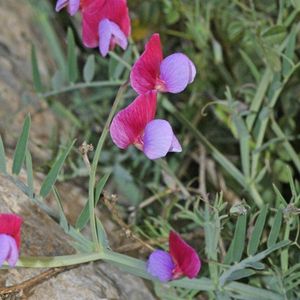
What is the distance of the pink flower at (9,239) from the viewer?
26.3 inches

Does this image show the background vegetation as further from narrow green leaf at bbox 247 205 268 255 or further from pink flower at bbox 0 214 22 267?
pink flower at bbox 0 214 22 267

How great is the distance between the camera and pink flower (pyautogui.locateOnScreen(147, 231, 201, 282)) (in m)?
0.74

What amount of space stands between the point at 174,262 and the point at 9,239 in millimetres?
184

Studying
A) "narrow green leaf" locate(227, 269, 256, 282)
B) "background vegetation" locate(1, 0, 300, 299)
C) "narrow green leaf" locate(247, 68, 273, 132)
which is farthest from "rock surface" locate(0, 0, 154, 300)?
"narrow green leaf" locate(247, 68, 273, 132)

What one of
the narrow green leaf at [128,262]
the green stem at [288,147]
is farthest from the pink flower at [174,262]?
the green stem at [288,147]

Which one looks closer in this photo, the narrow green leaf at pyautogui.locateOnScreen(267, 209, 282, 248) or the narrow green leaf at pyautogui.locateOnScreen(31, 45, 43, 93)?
the narrow green leaf at pyautogui.locateOnScreen(267, 209, 282, 248)

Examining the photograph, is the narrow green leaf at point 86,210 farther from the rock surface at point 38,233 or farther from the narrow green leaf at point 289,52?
the narrow green leaf at point 289,52

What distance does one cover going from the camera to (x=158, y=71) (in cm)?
75

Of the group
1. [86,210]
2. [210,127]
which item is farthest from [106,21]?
[210,127]

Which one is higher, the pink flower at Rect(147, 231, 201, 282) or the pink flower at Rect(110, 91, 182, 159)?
the pink flower at Rect(110, 91, 182, 159)

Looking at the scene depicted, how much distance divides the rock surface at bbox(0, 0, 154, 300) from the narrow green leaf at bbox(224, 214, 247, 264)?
0.17m

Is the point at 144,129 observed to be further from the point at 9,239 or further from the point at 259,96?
the point at 259,96

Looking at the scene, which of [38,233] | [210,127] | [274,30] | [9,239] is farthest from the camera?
[210,127]

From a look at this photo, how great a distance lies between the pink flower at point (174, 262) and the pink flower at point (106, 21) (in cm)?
24
